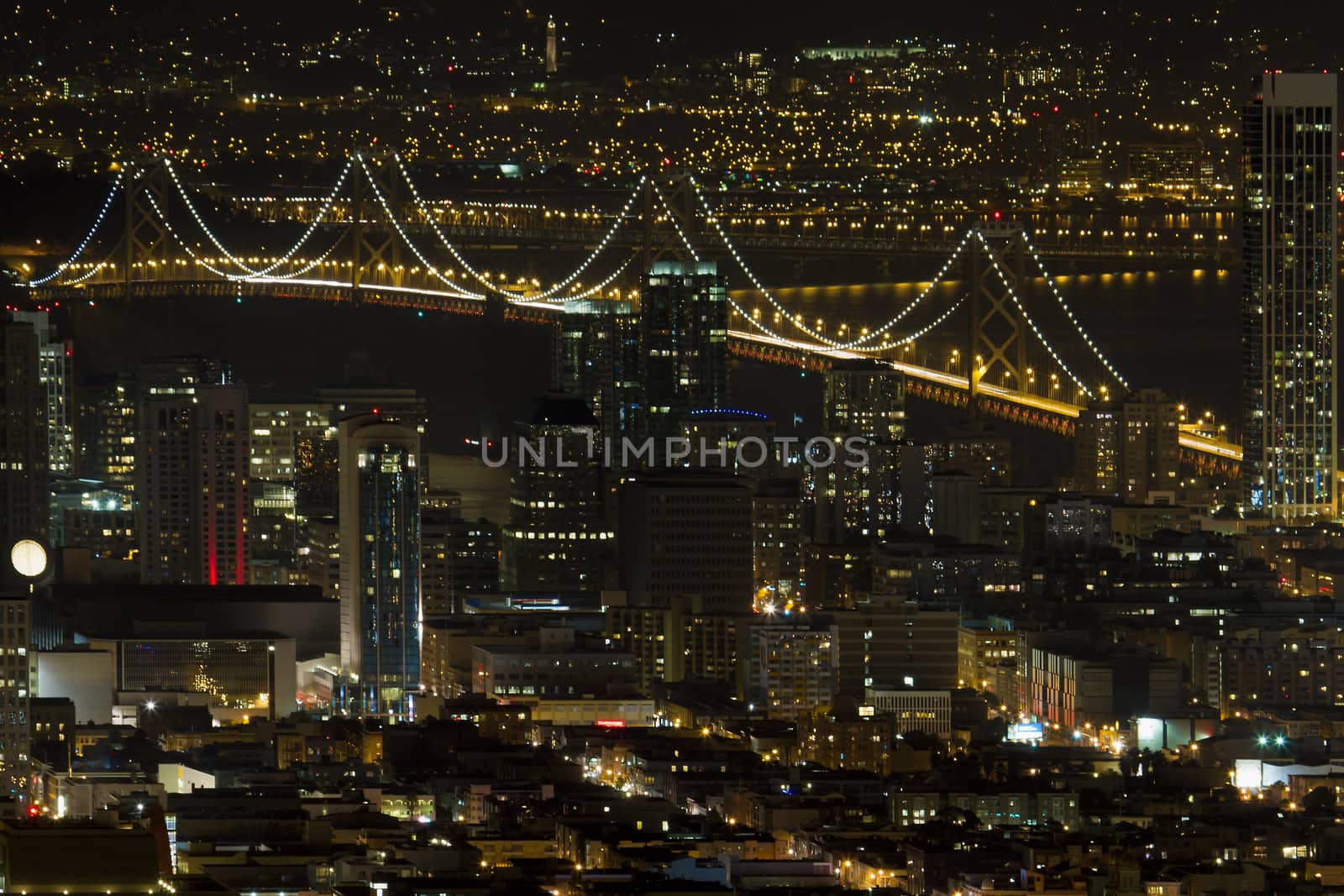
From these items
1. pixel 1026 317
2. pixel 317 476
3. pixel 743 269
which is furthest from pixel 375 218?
pixel 317 476

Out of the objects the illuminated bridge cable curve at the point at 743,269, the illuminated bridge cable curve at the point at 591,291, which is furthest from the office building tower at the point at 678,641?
the illuminated bridge cable curve at the point at 591,291

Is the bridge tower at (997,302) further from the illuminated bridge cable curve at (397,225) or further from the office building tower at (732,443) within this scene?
the illuminated bridge cable curve at (397,225)

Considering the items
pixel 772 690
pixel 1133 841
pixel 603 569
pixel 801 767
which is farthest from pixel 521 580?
pixel 1133 841

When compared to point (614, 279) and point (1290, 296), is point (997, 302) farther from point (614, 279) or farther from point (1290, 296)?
point (1290, 296)

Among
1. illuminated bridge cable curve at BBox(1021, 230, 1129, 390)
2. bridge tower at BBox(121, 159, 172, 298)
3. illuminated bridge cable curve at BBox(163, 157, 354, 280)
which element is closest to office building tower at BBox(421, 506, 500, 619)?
illuminated bridge cable curve at BBox(1021, 230, 1129, 390)

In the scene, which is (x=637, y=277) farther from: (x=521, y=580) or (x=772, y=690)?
(x=772, y=690)
